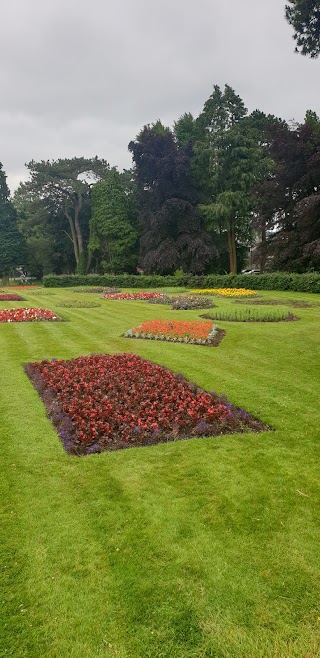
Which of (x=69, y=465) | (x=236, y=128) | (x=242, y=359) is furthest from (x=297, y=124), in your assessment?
(x=69, y=465)

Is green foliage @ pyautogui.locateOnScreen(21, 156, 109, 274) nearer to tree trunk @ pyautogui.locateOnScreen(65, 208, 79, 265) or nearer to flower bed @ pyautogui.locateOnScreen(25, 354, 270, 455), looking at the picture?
tree trunk @ pyautogui.locateOnScreen(65, 208, 79, 265)

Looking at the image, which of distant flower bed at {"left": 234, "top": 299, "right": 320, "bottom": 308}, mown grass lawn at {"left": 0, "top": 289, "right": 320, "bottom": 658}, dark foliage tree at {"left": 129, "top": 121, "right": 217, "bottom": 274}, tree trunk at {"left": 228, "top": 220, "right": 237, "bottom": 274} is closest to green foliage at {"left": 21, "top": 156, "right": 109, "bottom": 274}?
Answer: dark foliage tree at {"left": 129, "top": 121, "right": 217, "bottom": 274}

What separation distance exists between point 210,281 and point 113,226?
19.0m

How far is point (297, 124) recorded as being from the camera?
2986 centimetres

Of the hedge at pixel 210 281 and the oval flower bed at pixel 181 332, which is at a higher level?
the hedge at pixel 210 281

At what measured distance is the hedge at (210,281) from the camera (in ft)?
78.8

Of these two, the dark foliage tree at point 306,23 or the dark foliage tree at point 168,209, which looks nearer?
the dark foliage tree at point 306,23

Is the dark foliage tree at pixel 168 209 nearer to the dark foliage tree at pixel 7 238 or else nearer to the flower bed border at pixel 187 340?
the dark foliage tree at pixel 7 238

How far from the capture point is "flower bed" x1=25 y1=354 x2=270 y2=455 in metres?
5.33

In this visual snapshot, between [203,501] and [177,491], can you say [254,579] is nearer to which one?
[203,501]

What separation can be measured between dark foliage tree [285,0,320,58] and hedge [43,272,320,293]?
13803 millimetres

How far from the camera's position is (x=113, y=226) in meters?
44.2

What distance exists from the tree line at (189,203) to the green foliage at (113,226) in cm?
11

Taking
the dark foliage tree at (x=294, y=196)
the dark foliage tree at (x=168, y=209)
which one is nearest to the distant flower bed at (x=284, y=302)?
the dark foliage tree at (x=294, y=196)
